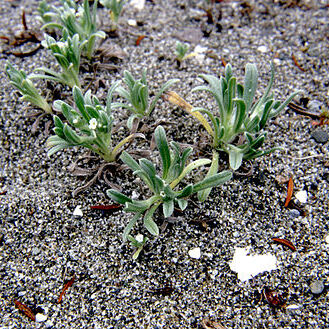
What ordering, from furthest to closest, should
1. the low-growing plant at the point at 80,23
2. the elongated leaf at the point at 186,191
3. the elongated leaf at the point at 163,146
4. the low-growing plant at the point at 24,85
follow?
1. the low-growing plant at the point at 80,23
2. the low-growing plant at the point at 24,85
3. the elongated leaf at the point at 163,146
4. the elongated leaf at the point at 186,191

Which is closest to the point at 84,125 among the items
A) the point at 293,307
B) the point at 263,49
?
the point at 293,307

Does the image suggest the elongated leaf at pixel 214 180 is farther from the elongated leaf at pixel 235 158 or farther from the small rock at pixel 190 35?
the small rock at pixel 190 35

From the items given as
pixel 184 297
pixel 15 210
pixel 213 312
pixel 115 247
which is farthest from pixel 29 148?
pixel 213 312

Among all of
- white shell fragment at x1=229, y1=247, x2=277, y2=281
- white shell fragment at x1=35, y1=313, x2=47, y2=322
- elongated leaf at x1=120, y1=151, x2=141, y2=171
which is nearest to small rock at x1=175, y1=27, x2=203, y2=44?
elongated leaf at x1=120, y1=151, x2=141, y2=171

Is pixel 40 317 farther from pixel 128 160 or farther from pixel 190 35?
pixel 190 35

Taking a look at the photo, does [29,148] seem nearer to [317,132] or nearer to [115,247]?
[115,247]

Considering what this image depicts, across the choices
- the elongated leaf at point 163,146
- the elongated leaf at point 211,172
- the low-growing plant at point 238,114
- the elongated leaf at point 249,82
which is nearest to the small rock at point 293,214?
the low-growing plant at point 238,114

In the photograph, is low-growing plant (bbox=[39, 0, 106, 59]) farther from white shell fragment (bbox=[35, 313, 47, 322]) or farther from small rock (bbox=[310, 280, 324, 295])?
small rock (bbox=[310, 280, 324, 295])
